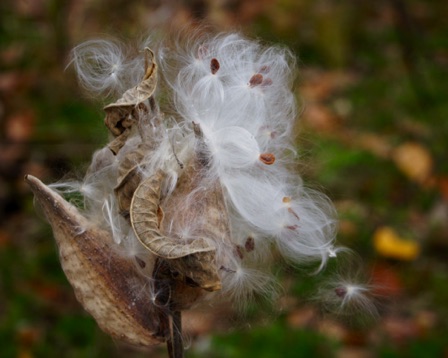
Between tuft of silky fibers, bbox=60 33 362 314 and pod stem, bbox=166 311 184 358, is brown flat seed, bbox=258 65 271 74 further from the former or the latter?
pod stem, bbox=166 311 184 358

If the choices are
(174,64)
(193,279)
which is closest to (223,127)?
(174,64)

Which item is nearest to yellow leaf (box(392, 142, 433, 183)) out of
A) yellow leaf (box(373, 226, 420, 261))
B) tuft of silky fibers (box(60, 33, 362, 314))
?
yellow leaf (box(373, 226, 420, 261))

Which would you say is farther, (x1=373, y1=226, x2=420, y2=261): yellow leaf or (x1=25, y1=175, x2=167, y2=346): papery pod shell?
(x1=373, y1=226, x2=420, y2=261): yellow leaf

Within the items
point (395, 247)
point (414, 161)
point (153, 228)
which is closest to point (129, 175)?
point (153, 228)

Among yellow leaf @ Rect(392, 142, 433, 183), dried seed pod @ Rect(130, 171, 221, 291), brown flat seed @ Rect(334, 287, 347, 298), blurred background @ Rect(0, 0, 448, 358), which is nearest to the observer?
dried seed pod @ Rect(130, 171, 221, 291)

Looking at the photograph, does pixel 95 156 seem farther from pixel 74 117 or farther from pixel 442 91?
pixel 442 91

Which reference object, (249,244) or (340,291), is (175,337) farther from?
(340,291)
